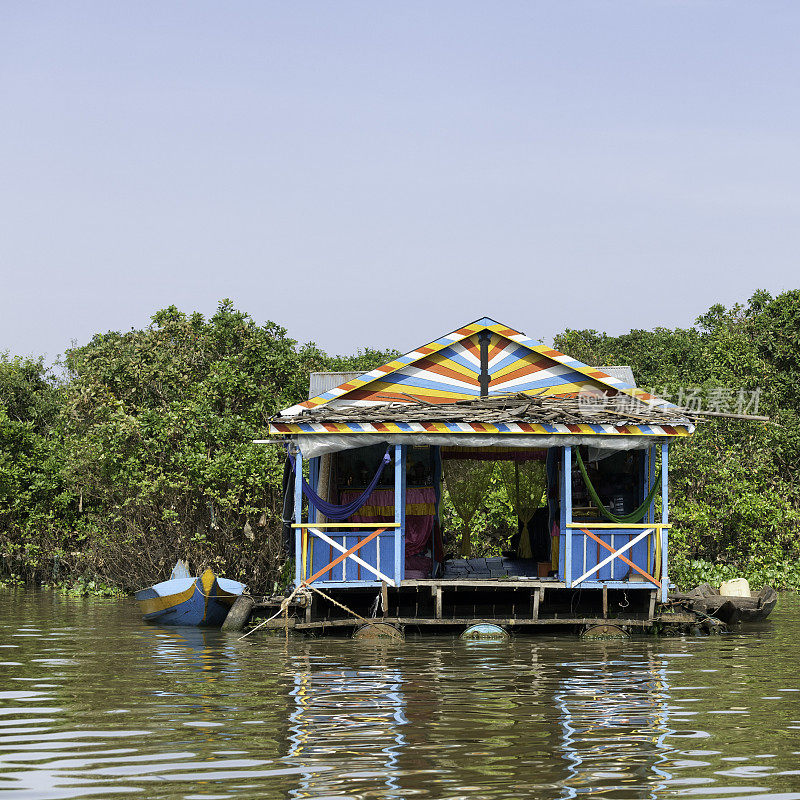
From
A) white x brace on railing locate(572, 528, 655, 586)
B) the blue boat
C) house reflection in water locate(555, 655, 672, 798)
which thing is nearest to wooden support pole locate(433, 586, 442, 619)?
white x brace on railing locate(572, 528, 655, 586)

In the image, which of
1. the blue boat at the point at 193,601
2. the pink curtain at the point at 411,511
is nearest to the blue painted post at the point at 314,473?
the pink curtain at the point at 411,511

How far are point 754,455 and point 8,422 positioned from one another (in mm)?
21428

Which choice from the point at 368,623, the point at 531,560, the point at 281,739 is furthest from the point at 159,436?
the point at 281,739

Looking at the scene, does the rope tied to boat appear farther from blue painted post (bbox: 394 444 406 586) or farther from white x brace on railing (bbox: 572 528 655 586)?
white x brace on railing (bbox: 572 528 655 586)

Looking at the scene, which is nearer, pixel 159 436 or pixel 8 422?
pixel 159 436

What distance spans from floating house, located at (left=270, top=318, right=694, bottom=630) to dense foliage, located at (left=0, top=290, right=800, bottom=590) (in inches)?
298

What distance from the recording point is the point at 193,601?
2127 centimetres

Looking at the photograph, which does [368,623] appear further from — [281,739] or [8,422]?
[8,422]

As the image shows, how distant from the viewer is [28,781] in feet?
26.5

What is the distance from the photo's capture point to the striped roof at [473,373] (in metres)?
20.2

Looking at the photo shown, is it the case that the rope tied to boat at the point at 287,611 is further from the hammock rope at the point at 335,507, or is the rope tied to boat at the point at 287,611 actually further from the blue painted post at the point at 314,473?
the blue painted post at the point at 314,473

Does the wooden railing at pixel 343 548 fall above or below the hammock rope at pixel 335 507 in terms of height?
below

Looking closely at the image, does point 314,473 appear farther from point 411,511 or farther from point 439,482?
point 439,482

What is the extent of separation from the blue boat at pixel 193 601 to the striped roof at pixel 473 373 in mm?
4387
